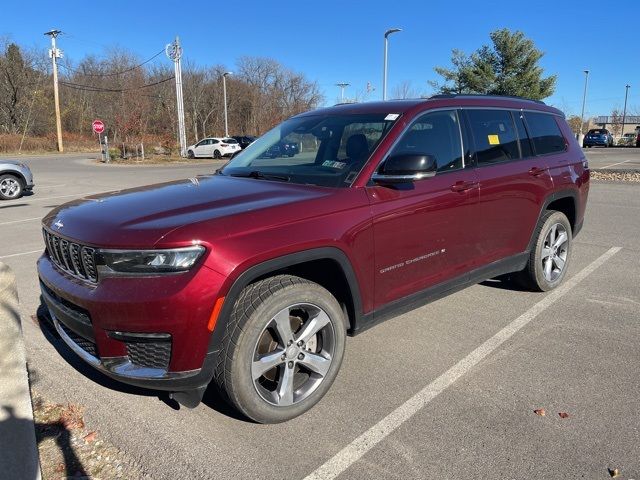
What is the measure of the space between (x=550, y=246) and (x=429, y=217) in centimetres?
224

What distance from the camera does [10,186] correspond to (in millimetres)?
13461

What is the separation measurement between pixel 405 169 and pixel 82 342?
217 cm

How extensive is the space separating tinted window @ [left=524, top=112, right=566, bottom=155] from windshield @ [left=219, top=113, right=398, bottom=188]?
198cm

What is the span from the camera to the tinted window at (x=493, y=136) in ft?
13.7

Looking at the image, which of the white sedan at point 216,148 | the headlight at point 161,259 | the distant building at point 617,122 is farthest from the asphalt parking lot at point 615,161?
the distant building at point 617,122

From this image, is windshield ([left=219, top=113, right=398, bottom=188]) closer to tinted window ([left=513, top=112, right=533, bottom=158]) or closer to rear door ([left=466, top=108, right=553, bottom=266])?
rear door ([left=466, top=108, right=553, bottom=266])

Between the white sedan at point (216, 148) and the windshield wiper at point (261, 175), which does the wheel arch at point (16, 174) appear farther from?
the white sedan at point (216, 148)

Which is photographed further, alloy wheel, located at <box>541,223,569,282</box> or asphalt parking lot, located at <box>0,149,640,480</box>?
alloy wheel, located at <box>541,223,569,282</box>

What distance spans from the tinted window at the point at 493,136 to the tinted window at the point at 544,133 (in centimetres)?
38

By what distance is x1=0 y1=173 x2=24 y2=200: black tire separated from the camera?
526 inches

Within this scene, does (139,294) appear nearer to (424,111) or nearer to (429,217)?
(429,217)

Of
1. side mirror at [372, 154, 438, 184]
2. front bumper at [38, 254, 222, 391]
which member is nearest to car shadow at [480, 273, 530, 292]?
side mirror at [372, 154, 438, 184]

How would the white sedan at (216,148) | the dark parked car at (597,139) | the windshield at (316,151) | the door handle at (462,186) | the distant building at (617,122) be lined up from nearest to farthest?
the windshield at (316,151) → the door handle at (462,186) → the white sedan at (216,148) → the dark parked car at (597,139) → the distant building at (617,122)

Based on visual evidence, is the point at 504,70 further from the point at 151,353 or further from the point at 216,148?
the point at 151,353
